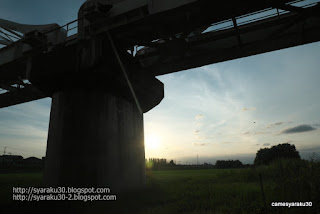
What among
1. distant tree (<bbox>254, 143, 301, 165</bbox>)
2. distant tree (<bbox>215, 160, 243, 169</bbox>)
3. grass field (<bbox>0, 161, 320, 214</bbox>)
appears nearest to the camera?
grass field (<bbox>0, 161, 320, 214</bbox>)

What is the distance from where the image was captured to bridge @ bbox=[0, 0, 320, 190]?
10.3 meters

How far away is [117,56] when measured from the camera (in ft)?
39.0

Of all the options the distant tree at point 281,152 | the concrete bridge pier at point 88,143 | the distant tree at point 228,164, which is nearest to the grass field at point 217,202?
the concrete bridge pier at point 88,143

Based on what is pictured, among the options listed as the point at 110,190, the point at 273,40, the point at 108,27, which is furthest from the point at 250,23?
the point at 110,190

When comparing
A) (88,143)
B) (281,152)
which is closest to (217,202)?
(88,143)

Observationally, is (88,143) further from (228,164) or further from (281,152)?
(228,164)

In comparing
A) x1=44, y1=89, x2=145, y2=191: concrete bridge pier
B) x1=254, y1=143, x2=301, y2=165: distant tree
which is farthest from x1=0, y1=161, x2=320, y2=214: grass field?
x1=254, y1=143, x2=301, y2=165: distant tree

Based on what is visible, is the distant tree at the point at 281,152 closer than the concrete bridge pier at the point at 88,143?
No

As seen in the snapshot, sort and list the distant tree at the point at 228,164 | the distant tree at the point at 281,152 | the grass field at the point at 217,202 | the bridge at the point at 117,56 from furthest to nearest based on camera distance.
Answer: the distant tree at the point at 228,164 → the distant tree at the point at 281,152 → the bridge at the point at 117,56 → the grass field at the point at 217,202

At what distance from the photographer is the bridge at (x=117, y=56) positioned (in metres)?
10.3

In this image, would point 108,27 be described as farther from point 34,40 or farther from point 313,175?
point 313,175

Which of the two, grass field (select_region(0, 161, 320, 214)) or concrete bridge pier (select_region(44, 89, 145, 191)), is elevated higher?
concrete bridge pier (select_region(44, 89, 145, 191))

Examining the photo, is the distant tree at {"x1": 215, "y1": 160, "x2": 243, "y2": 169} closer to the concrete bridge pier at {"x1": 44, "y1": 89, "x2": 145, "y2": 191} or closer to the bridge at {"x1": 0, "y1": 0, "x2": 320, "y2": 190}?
the bridge at {"x1": 0, "y1": 0, "x2": 320, "y2": 190}

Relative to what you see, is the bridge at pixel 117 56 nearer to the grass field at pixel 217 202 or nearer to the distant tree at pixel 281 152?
the grass field at pixel 217 202
